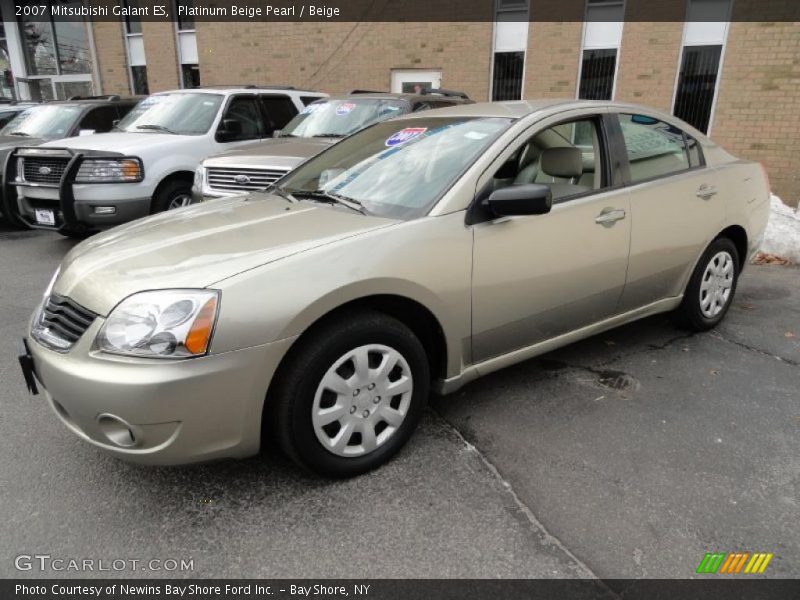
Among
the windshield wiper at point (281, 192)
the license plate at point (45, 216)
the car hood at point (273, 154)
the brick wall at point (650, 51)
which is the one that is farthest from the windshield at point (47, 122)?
the brick wall at point (650, 51)

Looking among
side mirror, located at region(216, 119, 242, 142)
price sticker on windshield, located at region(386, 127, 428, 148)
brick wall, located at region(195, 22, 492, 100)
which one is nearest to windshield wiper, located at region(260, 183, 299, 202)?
price sticker on windshield, located at region(386, 127, 428, 148)

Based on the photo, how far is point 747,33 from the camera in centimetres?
904

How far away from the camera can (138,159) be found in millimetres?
6477

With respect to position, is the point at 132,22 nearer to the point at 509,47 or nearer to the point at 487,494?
the point at 509,47

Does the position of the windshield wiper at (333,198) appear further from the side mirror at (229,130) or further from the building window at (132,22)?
the building window at (132,22)

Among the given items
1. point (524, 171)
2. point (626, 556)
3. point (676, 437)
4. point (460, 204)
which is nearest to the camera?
point (626, 556)

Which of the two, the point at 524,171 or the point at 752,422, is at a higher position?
the point at 524,171

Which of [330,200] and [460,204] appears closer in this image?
[460,204]

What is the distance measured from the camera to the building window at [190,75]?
14.8 meters

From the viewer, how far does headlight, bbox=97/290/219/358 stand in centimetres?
218
